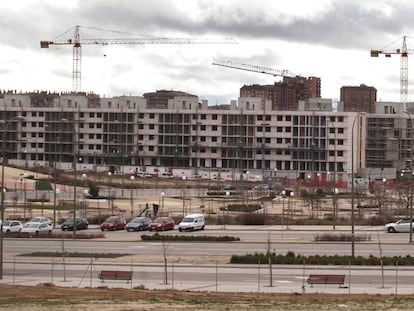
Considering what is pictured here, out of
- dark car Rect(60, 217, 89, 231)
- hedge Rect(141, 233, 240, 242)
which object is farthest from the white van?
dark car Rect(60, 217, 89, 231)

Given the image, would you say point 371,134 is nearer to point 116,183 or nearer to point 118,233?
point 116,183

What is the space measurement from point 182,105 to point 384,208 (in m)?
99.3

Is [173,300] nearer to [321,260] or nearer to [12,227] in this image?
[321,260]

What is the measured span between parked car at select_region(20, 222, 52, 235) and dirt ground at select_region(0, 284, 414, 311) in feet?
107

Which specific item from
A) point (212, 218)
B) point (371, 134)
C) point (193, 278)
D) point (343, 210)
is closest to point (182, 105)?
point (371, 134)

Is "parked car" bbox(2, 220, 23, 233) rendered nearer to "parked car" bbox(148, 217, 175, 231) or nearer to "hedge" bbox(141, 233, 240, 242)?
"parked car" bbox(148, 217, 175, 231)

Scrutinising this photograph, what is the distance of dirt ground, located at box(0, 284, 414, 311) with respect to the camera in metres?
29.8

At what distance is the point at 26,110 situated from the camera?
19200 centimetres

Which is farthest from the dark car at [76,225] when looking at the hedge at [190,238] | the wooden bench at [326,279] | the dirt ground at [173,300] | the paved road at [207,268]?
the wooden bench at [326,279]

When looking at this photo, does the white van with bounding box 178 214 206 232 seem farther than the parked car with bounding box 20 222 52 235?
Yes

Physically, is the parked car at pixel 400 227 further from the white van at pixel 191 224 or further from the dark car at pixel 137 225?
the dark car at pixel 137 225

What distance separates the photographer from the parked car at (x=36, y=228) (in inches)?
2726

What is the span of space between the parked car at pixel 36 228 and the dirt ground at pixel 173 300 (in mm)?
32668

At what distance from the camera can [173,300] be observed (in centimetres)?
3222
